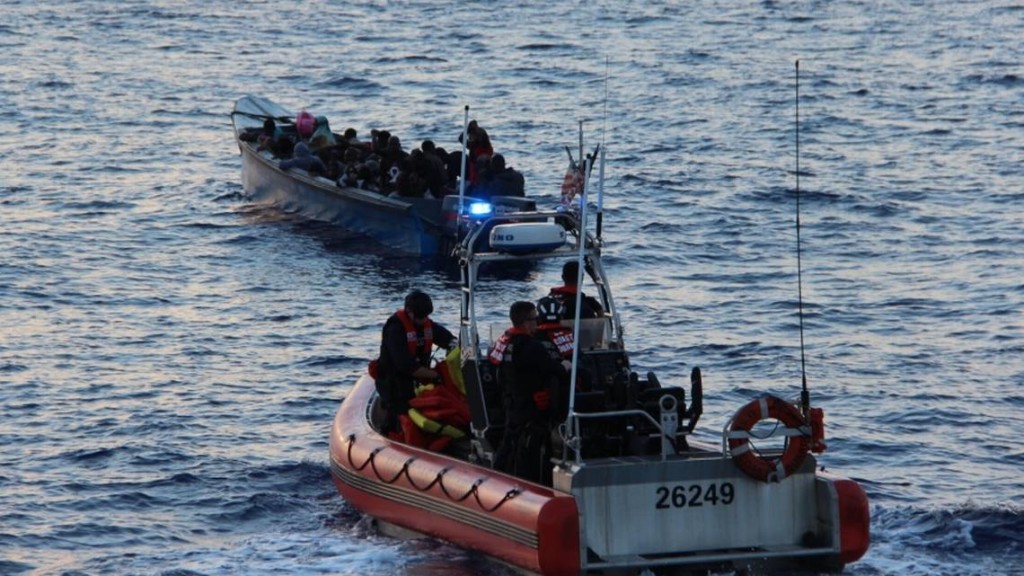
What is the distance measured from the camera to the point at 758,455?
39.0 ft

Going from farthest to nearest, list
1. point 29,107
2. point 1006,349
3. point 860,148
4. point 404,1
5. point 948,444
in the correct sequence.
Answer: point 404,1, point 29,107, point 860,148, point 1006,349, point 948,444

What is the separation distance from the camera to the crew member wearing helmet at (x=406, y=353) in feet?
45.5

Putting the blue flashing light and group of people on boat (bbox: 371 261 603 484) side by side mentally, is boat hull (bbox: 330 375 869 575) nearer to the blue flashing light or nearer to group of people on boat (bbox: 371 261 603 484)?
group of people on boat (bbox: 371 261 603 484)

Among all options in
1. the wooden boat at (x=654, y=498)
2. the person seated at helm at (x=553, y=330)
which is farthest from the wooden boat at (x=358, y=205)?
the wooden boat at (x=654, y=498)

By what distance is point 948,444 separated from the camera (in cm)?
1636

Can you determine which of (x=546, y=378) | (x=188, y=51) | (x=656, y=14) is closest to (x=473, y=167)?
(x=546, y=378)

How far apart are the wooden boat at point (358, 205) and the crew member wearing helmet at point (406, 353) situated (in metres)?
5.64

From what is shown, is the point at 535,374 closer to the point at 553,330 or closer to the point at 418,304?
the point at 553,330

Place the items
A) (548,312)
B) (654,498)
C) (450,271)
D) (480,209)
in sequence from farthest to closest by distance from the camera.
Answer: (450,271)
(480,209)
(548,312)
(654,498)

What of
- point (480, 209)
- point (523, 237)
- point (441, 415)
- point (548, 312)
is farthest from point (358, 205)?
point (548, 312)

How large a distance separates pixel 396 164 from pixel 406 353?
33.8ft

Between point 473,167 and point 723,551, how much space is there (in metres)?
11.3

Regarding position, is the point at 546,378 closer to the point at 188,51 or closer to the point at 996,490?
the point at 996,490

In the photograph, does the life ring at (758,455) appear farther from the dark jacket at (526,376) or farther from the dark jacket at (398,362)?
the dark jacket at (398,362)
